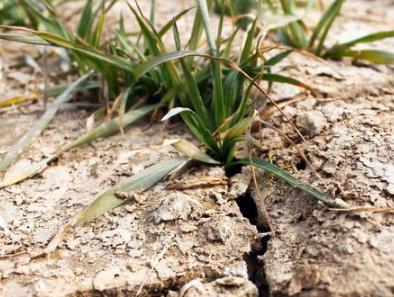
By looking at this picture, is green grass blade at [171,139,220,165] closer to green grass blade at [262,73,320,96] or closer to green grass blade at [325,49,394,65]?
green grass blade at [262,73,320,96]

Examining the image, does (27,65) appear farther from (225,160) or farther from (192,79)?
(225,160)

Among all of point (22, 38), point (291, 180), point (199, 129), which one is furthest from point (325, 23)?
point (22, 38)

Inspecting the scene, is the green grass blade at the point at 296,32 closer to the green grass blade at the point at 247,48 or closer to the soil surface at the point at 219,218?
the soil surface at the point at 219,218

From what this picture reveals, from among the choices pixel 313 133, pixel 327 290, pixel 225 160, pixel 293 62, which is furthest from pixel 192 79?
pixel 327 290

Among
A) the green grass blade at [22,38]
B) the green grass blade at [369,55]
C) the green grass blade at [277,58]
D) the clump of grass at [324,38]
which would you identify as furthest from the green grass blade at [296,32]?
the green grass blade at [22,38]

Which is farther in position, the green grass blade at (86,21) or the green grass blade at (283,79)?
the green grass blade at (86,21)

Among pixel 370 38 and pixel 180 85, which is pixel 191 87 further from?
pixel 370 38
